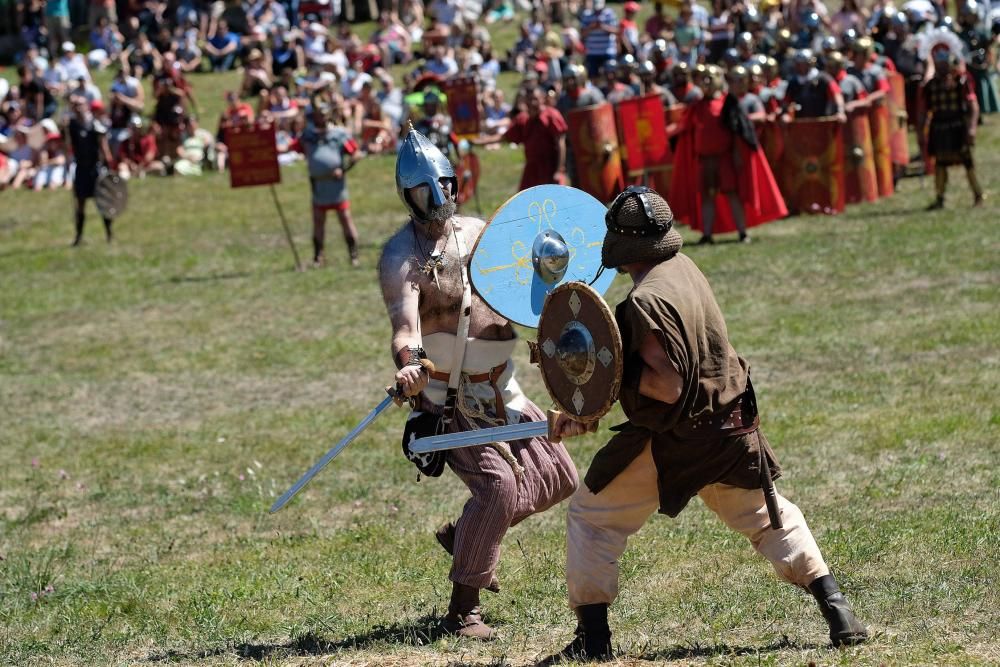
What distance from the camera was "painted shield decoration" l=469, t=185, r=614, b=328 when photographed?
4.90 metres

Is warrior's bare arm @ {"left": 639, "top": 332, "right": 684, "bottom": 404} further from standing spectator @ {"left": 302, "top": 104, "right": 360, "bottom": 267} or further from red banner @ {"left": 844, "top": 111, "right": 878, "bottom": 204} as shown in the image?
red banner @ {"left": 844, "top": 111, "right": 878, "bottom": 204}

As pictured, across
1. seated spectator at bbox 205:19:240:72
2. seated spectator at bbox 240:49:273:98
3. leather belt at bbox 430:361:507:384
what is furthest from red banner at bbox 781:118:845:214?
seated spectator at bbox 205:19:240:72

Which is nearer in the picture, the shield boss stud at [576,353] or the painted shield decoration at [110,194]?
the shield boss stud at [576,353]

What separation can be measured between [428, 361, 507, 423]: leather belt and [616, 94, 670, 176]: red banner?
32.8ft

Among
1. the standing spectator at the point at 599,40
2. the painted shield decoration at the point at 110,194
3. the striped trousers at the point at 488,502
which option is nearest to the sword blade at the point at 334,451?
the striped trousers at the point at 488,502

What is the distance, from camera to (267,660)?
5.12 m

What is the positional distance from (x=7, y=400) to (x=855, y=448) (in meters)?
6.23

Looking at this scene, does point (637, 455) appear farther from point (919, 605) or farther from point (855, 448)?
point (855, 448)

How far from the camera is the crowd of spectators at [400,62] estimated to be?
15.7 meters

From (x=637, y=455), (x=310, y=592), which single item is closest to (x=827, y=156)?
(x=310, y=592)

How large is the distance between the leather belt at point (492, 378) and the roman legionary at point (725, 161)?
9.05m

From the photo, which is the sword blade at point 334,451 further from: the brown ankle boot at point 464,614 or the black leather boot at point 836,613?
the black leather boot at point 836,613

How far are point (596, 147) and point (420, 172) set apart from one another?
10322 millimetres

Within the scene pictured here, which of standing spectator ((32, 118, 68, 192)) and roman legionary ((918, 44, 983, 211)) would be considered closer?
roman legionary ((918, 44, 983, 211))
